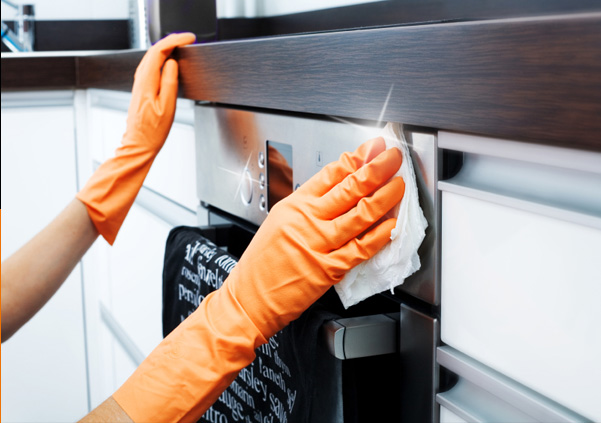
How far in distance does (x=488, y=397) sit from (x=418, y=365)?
0.07m

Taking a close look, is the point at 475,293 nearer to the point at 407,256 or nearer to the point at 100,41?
the point at 407,256

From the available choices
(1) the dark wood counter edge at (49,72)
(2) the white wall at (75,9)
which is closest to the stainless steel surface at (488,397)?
(1) the dark wood counter edge at (49,72)

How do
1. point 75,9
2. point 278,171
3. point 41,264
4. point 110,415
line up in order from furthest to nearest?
1. point 75,9
2. point 41,264
3. point 278,171
4. point 110,415

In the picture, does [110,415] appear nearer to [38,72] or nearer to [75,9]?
[38,72]

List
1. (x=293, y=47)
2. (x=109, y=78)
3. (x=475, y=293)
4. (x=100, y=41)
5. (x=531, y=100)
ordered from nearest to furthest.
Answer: (x=531, y=100) → (x=475, y=293) → (x=293, y=47) → (x=109, y=78) → (x=100, y=41)

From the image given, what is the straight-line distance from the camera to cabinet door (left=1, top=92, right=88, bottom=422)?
1.63 m

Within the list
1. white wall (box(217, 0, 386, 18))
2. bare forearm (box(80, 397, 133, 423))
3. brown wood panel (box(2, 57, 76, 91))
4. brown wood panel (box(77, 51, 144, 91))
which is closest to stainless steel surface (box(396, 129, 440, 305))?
bare forearm (box(80, 397, 133, 423))

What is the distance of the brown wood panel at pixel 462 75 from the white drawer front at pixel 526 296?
0.26ft

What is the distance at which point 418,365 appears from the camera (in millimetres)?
595

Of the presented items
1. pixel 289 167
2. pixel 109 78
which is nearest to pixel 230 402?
pixel 289 167

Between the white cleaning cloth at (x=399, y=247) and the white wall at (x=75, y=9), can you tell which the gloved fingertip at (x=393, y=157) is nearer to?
the white cleaning cloth at (x=399, y=247)

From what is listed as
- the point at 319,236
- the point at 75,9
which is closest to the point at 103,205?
the point at 319,236

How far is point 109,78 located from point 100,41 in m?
1.02

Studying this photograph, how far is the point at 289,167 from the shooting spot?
0.79 metres
